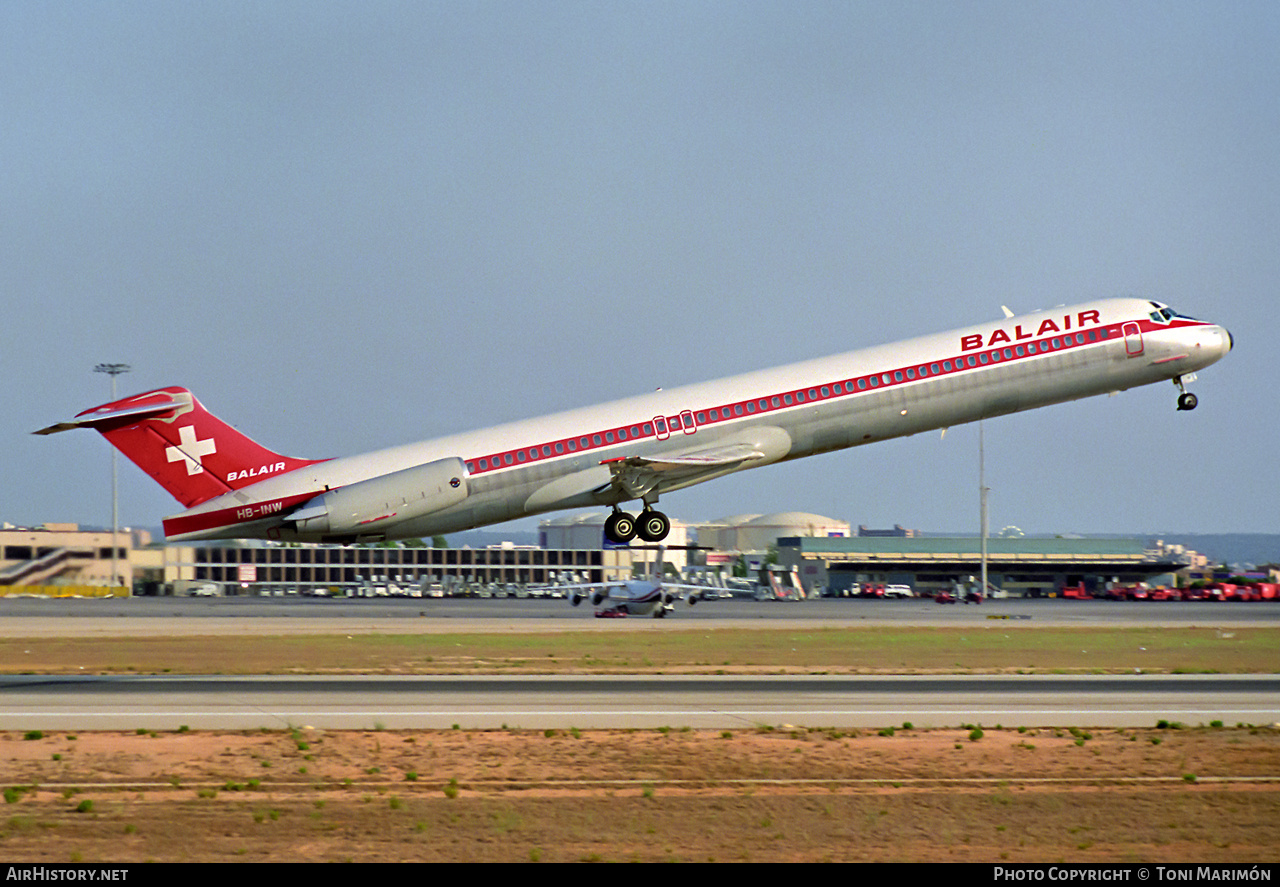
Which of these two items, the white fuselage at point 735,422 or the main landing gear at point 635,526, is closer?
the white fuselage at point 735,422

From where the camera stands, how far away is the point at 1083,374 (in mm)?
39562

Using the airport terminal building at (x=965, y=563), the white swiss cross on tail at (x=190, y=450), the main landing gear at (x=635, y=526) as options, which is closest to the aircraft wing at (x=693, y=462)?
the main landing gear at (x=635, y=526)

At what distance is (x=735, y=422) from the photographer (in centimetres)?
3744

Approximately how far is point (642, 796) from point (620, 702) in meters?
12.1

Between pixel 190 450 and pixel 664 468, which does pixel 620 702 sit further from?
pixel 190 450

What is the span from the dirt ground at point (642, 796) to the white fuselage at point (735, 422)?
29.1 feet

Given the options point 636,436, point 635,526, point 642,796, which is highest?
point 636,436

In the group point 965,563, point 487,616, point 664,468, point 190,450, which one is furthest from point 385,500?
point 965,563

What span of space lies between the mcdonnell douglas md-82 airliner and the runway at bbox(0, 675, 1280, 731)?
4.69m

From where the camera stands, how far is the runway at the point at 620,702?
1258 inches

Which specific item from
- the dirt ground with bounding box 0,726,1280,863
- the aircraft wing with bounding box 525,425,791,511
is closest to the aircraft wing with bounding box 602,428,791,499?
the aircraft wing with bounding box 525,425,791,511

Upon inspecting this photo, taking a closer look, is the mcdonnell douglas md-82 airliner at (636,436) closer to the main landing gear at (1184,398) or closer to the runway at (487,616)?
the main landing gear at (1184,398)
